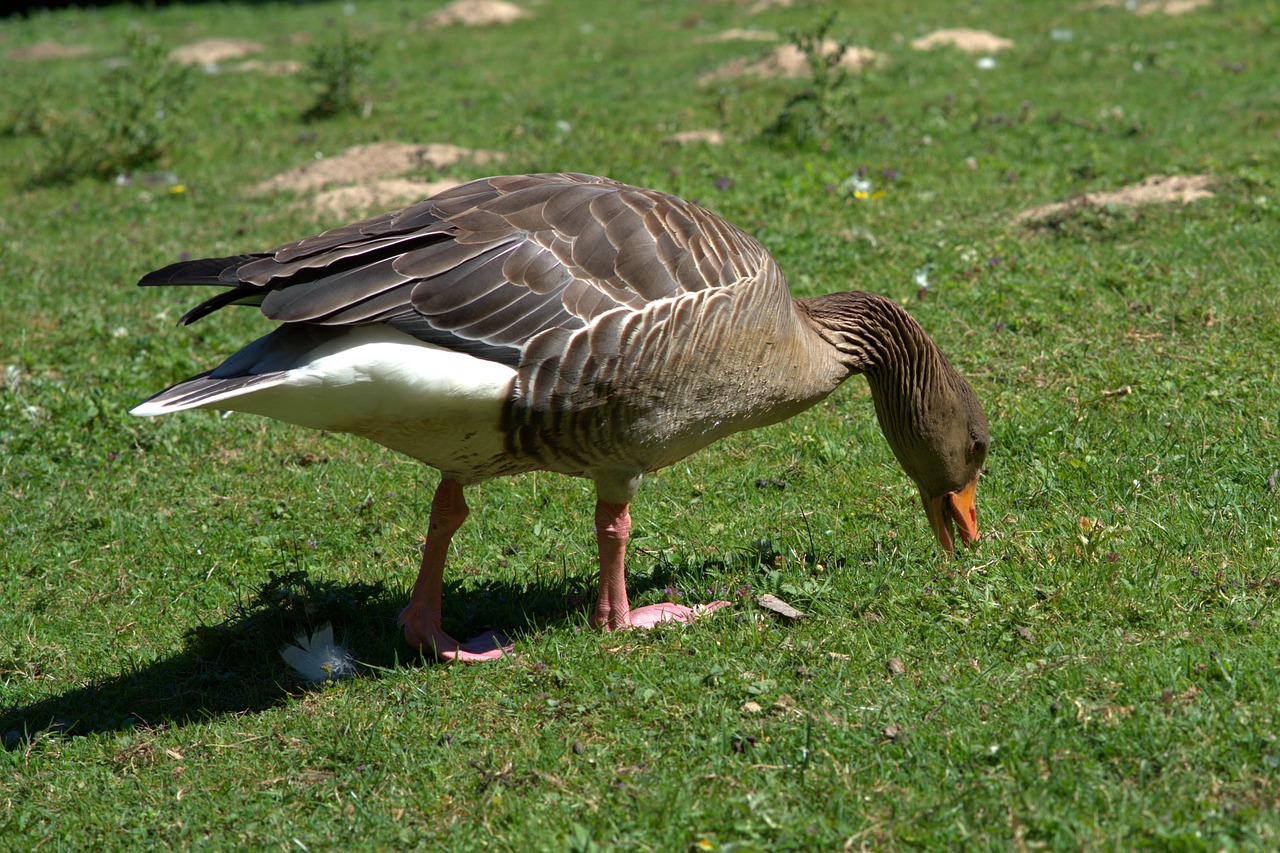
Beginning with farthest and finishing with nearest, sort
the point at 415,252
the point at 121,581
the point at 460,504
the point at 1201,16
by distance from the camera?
the point at 1201,16 → the point at 121,581 → the point at 460,504 → the point at 415,252

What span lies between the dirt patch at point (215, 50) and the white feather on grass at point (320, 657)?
1389 cm

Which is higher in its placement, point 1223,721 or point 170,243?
point 1223,721

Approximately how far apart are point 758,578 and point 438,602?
1.13 meters

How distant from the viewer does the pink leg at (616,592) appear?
402 cm

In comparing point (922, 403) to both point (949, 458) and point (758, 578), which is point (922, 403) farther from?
point (758, 578)

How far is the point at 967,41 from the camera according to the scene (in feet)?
42.4

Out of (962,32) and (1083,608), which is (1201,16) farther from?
(1083,608)

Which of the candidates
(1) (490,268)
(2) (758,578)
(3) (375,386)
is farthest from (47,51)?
(2) (758,578)

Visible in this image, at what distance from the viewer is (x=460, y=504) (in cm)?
415

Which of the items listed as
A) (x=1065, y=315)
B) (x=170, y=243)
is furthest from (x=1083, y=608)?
(x=170, y=243)

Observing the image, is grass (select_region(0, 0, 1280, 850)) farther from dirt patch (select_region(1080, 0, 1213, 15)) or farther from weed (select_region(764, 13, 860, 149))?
dirt patch (select_region(1080, 0, 1213, 15))

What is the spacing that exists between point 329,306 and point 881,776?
1.98 m

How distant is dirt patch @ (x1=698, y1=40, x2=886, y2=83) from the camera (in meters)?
11.8

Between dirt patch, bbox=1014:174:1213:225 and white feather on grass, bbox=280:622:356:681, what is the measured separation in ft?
16.6
